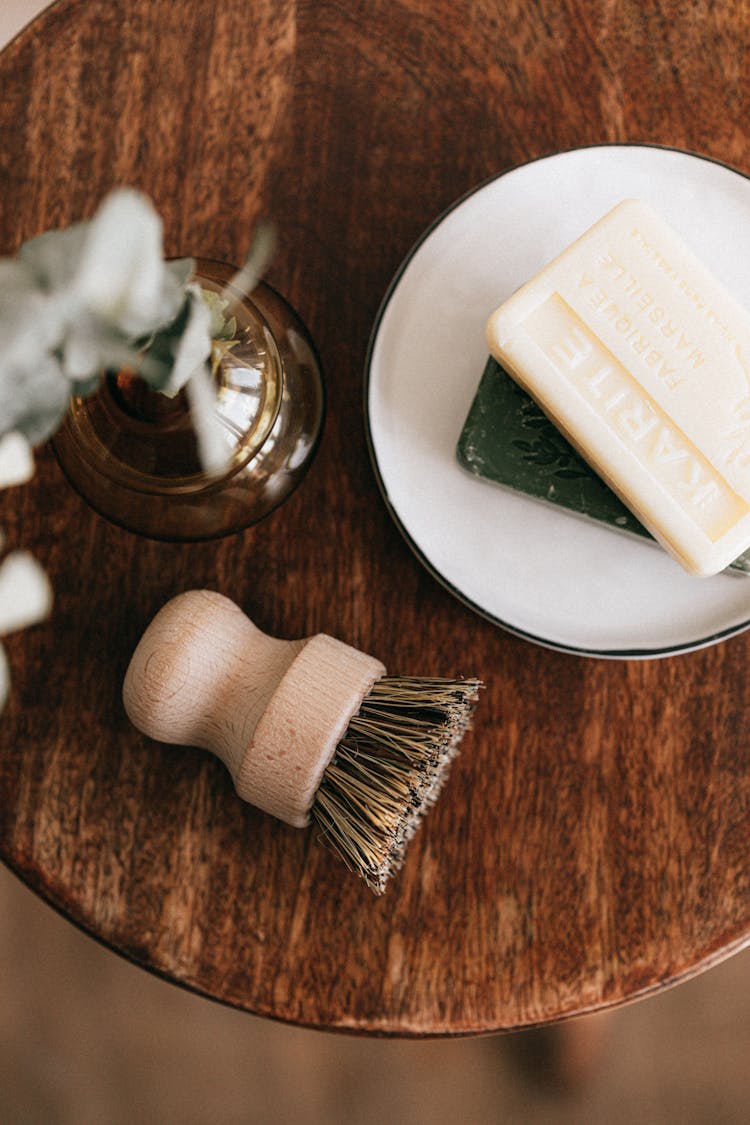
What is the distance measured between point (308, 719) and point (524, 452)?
190 millimetres

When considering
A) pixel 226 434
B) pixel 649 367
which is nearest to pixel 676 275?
pixel 649 367

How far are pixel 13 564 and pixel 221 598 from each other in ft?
0.48

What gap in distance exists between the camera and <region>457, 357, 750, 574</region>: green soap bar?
485mm

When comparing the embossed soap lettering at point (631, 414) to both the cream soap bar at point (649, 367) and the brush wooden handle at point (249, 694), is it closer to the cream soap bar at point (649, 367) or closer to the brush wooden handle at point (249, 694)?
the cream soap bar at point (649, 367)

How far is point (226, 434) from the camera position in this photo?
0.44m

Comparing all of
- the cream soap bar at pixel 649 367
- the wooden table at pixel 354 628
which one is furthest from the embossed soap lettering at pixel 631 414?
the wooden table at pixel 354 628

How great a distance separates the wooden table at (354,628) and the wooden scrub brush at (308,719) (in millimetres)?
47

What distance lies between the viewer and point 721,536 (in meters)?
0.45

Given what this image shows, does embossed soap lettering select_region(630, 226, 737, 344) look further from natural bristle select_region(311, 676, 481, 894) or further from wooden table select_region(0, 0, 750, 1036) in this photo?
natural bristle select_region(311, 676, 481, 894)

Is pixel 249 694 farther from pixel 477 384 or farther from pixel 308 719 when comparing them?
pixel 477 384

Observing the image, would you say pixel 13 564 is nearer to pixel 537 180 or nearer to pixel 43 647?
pixel 43 647

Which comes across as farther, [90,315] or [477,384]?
[477,384]

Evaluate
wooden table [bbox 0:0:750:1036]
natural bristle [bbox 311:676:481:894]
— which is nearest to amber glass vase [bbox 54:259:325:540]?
wooden table [bbox 0:0:750:1036]

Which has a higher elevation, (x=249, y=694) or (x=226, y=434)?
(x=226, y=434)
